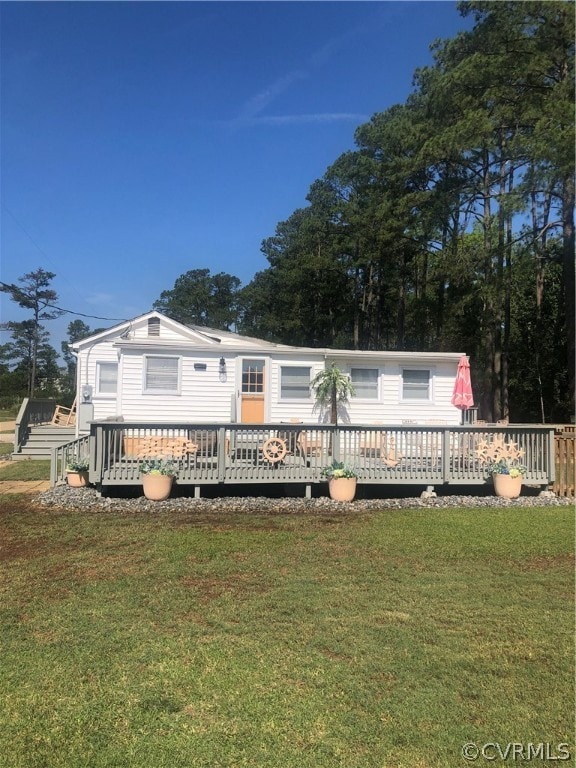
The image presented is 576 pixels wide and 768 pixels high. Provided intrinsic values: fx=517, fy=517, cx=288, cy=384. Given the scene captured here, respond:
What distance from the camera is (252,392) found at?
12234 millimetres

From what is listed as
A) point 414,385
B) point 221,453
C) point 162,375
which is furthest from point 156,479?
point 414,385

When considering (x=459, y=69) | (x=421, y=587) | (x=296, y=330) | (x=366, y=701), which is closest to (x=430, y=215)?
(x=459, y=69)

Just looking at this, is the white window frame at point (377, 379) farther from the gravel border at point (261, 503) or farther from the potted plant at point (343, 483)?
the potted plant at point (343, 483)

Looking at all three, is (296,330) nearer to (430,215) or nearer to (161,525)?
(430,215)

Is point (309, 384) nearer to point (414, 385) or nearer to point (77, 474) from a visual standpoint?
point (414, 385)

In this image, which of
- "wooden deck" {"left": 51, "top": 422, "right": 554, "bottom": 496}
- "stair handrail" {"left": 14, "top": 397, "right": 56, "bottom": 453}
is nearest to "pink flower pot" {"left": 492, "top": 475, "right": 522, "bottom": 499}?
"wooden deck" {"left": 51, "top": 422, "right": 554, "bottom": 496}

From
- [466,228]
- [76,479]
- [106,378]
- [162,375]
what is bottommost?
[76,479]

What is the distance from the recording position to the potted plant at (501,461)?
8375 mm

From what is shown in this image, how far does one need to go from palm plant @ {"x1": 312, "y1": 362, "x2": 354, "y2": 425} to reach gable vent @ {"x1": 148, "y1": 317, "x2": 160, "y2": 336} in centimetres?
498

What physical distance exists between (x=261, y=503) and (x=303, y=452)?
3.46 feet

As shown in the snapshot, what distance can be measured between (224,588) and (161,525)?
251cm

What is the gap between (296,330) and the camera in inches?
1419

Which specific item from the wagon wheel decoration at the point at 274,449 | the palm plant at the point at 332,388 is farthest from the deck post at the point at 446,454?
the palm plant at the point at 332,388

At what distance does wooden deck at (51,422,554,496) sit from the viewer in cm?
804
